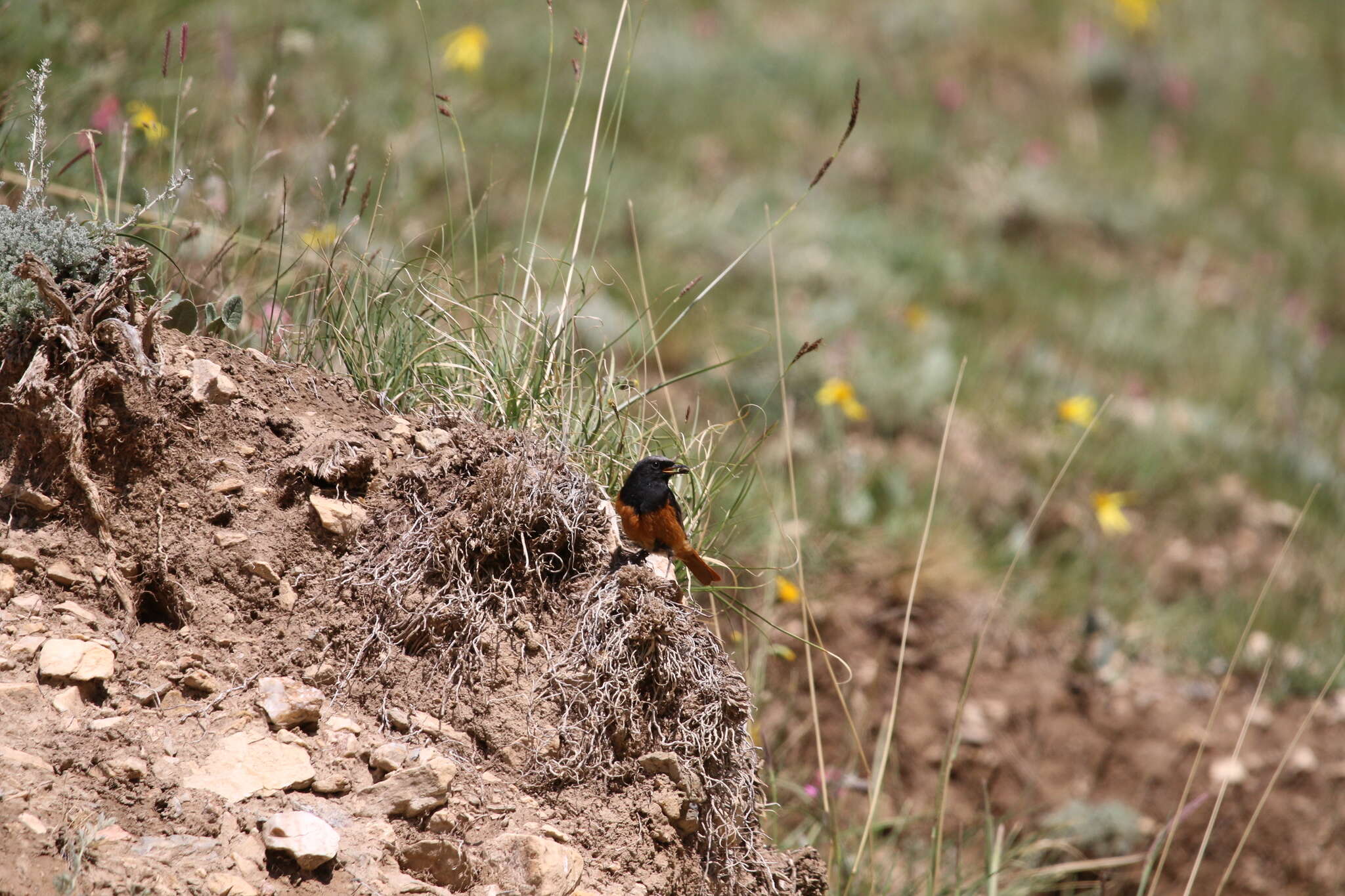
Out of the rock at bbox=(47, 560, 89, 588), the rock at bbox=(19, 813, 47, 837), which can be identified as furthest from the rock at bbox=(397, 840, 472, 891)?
the rock at bbox=(47, 560, 89, 588)

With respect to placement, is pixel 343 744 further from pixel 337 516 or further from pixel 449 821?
pixel 337 516

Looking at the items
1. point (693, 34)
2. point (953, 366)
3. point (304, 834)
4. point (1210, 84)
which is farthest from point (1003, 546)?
point (1210, 84)

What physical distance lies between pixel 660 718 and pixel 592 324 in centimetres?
274

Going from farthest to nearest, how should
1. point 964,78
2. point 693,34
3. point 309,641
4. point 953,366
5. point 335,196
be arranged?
point 964,78, point 693,34, point 953,366, point 335,196, point 309,641

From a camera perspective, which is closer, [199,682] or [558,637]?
[199,682]

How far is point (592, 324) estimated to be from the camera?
4801 mm

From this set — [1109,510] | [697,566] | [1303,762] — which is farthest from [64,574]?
[1303,762]

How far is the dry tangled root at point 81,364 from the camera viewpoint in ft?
6.99

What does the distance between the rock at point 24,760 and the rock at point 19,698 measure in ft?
0.27

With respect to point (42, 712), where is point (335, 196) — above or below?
above

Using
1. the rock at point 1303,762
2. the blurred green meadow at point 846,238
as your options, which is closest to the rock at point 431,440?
the blurred green meadow at point 846,238

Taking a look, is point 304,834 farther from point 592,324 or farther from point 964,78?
point 964,78

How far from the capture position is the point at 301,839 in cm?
192

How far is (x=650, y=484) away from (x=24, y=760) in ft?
4.41
